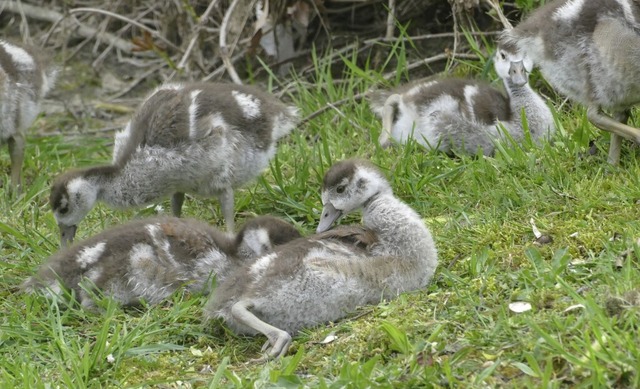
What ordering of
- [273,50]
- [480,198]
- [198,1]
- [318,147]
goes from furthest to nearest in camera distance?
1. [198,1]
2. [273,50]
3. [318,147]
4. [480,198]

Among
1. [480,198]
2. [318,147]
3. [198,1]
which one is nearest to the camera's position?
[480,198]

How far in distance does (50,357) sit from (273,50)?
4.44 meters

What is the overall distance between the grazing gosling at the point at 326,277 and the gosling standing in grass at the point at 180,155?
3.87ft

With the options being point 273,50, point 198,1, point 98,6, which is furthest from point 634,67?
point 98,6

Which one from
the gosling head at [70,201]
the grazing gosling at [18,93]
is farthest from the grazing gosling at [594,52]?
the grazing gosling at [18,93]

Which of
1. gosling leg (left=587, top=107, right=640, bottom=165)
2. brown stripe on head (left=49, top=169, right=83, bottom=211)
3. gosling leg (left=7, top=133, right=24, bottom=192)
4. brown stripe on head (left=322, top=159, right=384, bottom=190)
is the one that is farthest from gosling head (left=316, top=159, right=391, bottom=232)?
gosling leg (left=7, top=133, right=24, bottom=192)

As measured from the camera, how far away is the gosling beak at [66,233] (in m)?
5.49

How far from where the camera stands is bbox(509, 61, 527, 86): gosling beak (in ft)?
19.7

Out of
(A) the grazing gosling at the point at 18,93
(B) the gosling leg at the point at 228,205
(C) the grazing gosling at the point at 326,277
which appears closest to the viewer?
(C) the grazing gosling at the point at 326,277

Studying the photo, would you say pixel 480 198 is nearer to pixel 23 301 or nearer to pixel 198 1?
pixel 23 301

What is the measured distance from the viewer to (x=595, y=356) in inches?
125

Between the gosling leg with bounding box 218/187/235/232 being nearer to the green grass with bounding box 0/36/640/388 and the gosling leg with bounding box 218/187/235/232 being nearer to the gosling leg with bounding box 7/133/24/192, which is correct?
the green grass with bounding box 0/36/640/388

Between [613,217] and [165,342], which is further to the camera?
[613,217]

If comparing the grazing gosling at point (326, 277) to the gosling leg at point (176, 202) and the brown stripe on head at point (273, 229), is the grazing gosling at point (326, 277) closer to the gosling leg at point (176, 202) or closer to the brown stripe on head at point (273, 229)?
the brown stripe on head at point (273, 229)
